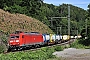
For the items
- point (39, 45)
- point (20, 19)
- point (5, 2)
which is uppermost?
point (5, 2)

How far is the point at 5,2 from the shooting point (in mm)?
81375

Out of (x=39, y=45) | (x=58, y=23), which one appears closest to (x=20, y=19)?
(x=39, y=45)

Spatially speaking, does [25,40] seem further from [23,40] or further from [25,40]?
[23,40]

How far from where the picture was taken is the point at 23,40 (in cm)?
4219

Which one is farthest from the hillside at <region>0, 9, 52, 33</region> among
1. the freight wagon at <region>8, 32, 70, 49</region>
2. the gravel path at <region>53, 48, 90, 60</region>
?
the gravel path at <region>53, 48, 90, 60</region>

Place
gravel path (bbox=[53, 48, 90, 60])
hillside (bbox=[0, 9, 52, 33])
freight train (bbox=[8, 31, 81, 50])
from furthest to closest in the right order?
hillside (bbox=[0, 9, 52, 33]) → freight train (bbox=[8, 31, 81, 50]) → gravel path (bbox=[53, 48, 90, 60])

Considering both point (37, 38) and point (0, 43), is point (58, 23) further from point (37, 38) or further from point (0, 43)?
point (0, 43)

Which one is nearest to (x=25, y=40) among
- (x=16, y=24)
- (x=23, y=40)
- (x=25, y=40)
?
(x=25, y=40)

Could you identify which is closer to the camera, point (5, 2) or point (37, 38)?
point (37, 38)

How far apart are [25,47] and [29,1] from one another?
175 ft

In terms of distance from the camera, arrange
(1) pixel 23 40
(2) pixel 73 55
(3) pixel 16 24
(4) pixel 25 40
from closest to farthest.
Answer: (2) pixel 73 55
(1) pixel 23 40
(4) pixel 25 40
(3) pixel 16 24

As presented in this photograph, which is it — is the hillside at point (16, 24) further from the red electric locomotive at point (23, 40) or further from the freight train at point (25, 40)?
the red electric locomotive at point (23, 40)

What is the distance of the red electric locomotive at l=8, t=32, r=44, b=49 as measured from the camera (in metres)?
38.3

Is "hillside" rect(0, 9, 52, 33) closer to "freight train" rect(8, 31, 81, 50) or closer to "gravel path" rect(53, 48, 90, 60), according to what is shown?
"freight train" rect(8, 31, 81, 50)
